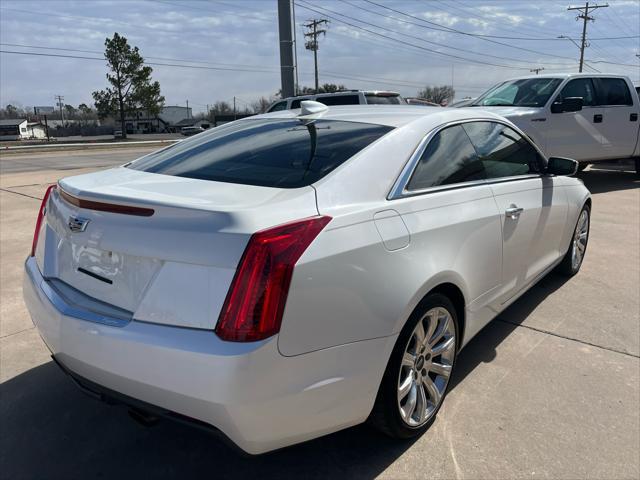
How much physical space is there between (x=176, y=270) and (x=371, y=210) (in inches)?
33.4

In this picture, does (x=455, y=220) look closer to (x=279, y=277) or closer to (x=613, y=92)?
(x=279, y=277)

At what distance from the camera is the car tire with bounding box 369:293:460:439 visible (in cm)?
236

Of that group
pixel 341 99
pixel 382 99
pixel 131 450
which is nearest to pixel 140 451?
pixel 131 450

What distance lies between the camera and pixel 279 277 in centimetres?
189

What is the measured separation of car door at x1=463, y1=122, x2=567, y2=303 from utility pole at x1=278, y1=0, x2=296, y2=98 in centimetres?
1344

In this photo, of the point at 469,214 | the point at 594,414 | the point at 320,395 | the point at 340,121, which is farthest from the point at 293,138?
the point at 594,414

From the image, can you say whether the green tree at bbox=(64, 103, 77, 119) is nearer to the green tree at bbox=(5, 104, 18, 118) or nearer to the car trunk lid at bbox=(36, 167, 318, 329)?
the green tree at bbox=(5, 104, 18, 118)

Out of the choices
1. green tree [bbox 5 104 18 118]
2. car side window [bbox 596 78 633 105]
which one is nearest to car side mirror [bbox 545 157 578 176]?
car side window [bbox 596 78 633 105]

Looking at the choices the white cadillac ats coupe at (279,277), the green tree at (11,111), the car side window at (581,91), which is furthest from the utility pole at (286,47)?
the green tree at (11,111)

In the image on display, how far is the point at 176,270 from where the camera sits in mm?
1955

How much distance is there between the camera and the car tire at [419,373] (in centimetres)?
236

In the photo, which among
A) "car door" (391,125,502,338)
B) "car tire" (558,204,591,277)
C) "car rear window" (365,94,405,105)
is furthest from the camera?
"car rear window" (365,94,405,105)

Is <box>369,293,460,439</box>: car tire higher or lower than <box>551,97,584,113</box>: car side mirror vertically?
lower

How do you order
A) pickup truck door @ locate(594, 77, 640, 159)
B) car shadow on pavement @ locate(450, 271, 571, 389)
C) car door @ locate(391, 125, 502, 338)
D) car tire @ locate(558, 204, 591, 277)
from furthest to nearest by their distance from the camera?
pickup truck door @ locate(594, 77, 640, 159), car tire @ locate(558, 204, 591, 277), car shadow on pavement @ locate(450, 271, 571, 389), car door @ locate(391, 125, 502, 338)
